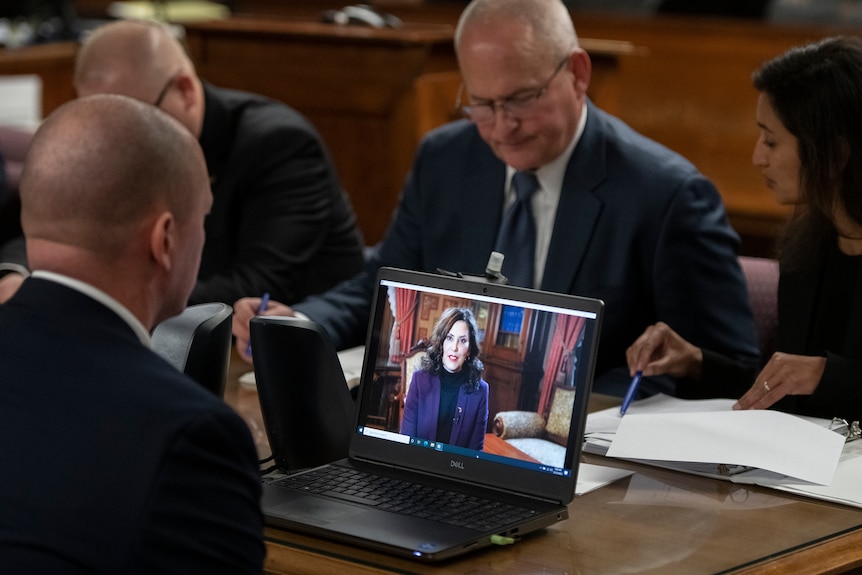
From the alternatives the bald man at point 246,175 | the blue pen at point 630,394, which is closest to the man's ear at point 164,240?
the blue pen at point 630,394

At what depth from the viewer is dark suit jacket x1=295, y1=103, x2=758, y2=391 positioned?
8.12 feet

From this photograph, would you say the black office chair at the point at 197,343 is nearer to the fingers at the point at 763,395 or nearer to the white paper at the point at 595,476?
the white paper at the point at 595,476

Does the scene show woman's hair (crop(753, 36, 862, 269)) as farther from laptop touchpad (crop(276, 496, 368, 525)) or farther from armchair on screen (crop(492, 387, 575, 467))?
laptop touchpad (crop(276, 496, 368, 525))

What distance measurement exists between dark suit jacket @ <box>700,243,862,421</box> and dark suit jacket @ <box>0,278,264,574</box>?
115 centimetres

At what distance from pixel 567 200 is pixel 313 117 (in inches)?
97.0

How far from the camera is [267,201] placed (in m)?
3.31

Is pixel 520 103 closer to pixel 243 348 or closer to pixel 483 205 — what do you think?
pixel 483 205

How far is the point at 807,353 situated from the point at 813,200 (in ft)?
1.07

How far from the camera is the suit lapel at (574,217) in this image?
2.54 m

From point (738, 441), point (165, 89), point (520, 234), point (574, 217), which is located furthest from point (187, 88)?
point (738, 441)

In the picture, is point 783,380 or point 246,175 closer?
point 783,380

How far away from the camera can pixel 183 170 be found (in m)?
1.41

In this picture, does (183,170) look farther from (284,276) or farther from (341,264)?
(341,264)

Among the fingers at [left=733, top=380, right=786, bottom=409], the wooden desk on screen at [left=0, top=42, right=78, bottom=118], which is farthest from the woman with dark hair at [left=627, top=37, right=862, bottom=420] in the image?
the wooden desk on screen at [left=0, top=42, right=78, bottom=118]
